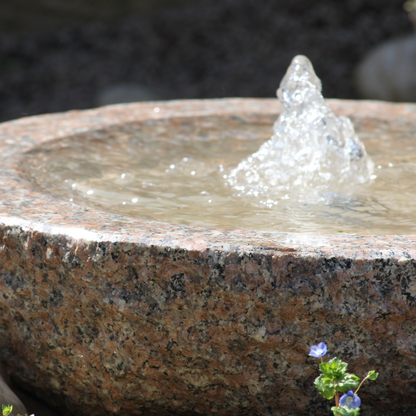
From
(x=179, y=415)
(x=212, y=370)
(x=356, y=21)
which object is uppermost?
(x=356, y=21)

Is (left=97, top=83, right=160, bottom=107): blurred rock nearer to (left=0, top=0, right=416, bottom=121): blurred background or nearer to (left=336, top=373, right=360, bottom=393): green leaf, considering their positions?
(left=0, top=0, right=416, bottom=121): blurred background

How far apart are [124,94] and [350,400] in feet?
20.0

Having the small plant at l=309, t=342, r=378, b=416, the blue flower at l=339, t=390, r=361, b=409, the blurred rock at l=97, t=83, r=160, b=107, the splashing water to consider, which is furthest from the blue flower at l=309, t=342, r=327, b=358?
the blurred rock at l=97, t=83, r=160, b=107

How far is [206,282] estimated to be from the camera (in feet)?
4.30

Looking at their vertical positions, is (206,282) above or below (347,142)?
below

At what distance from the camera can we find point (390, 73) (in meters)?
6.46

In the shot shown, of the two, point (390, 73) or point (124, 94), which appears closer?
point (390, 73)

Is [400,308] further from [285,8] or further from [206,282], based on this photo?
[285,8]

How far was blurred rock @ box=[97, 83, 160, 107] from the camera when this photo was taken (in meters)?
6.92

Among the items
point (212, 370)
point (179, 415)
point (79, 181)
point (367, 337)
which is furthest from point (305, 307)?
point (79, 181)

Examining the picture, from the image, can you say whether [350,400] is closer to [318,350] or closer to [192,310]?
[318,350]

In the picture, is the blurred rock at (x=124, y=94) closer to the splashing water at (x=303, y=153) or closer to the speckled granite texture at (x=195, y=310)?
the splashing water at (x=303, y=153)

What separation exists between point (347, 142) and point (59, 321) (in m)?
1.34

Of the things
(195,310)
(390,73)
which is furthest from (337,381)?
(390,73)
